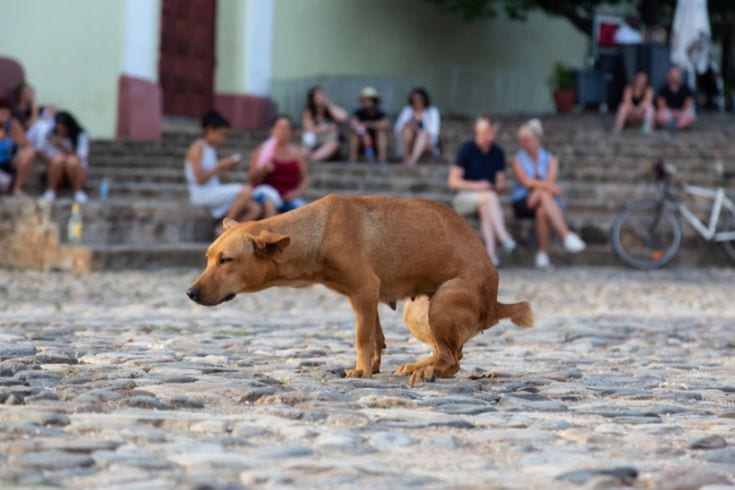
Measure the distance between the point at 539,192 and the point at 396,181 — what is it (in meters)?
3.12

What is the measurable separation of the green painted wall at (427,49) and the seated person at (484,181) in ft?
29.2

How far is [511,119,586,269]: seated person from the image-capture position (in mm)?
16906

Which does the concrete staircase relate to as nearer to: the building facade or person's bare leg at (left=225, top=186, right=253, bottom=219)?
person's bare leg at (left=225, top=186, right=253, bottom=219)

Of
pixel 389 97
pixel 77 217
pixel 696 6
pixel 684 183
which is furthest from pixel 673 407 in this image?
pixel 696 6

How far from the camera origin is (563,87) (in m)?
31.3

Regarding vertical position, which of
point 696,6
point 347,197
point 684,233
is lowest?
point 684,233

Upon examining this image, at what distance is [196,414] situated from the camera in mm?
5203

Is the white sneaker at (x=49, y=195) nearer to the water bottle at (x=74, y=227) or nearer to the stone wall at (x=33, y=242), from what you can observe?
the stone wall at (x=33, y=242)

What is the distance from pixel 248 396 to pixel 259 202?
1026 cm

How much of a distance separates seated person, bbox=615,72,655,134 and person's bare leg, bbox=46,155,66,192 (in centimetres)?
993

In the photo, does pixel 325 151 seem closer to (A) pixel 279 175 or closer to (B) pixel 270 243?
(A) pixel 279 175


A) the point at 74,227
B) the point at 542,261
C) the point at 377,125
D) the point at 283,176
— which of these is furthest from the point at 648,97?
the point at 74,227

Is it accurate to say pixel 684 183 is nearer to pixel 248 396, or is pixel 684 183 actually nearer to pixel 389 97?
pixel 389 97

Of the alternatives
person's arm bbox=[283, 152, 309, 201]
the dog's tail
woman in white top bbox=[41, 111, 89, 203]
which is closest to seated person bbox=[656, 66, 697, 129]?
person's arm bbox=[283, 152, 309, 201]
